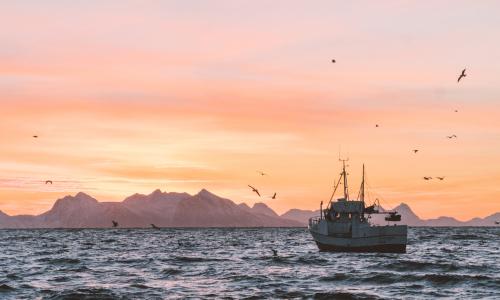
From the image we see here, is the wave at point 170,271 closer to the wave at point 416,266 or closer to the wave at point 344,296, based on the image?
the wave at point 344,296

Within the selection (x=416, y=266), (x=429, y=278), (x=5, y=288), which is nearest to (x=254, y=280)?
(x=429, y=278)

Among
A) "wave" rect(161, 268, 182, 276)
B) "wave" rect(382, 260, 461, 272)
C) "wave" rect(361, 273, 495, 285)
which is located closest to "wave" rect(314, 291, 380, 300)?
"wave" rect(361, 273, 495, 285)

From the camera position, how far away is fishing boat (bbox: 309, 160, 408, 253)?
Result: 245 feet

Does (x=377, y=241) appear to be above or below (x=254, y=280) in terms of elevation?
above

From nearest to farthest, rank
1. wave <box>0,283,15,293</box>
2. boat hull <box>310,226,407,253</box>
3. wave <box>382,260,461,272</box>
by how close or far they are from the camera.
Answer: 1. wave <box>0,283,15,293</box>
2. wave <box>382,260,461,272</box>
3. boat hull <box>310,226,407,253</box>

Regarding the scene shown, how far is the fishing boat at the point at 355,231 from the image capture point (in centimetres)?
7469

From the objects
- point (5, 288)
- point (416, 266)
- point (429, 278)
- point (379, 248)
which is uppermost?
point (379, 248)

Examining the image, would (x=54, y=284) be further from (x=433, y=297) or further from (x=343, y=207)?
(x=343, y=207)

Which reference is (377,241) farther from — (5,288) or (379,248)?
(5,288)

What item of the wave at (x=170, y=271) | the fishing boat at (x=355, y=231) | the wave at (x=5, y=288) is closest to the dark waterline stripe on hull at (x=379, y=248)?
the fishing boat at (x=355, y=231)

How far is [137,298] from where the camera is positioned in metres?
37.5

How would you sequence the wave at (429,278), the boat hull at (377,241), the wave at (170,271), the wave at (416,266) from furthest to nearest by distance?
the boat hull at (377,241)
the wave at (416,266)
the wave at (170,271)
the wave at (429,278)

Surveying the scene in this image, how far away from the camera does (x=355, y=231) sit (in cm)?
7544

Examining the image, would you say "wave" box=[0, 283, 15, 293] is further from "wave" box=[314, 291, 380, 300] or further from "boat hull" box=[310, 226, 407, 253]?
"boat hull" box=[310, 226, 407, 253]
